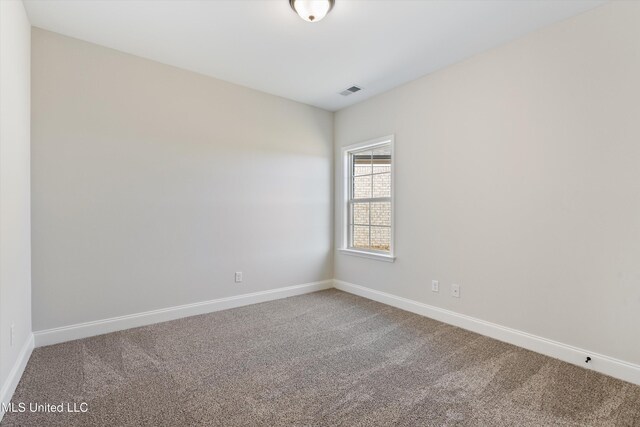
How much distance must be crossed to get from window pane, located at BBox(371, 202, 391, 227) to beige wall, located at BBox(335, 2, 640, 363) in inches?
12.3

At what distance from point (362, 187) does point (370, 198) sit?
0.81ft

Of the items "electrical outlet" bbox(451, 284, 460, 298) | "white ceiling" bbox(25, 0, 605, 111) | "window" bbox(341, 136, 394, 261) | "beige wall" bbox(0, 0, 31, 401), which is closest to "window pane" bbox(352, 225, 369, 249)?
"window" bbox(341, 136, 394, 261)

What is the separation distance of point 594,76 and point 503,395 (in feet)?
7.59

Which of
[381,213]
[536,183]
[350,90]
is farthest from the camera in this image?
[381,213]

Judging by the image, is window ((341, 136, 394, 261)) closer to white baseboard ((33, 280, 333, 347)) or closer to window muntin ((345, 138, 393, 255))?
window muntin ((345, 138, 393, 255))

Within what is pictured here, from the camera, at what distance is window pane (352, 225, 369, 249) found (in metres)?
4.26

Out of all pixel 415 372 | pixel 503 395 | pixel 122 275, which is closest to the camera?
pixel 503 395

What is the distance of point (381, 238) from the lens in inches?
158

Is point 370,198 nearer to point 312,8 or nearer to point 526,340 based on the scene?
point 526,340

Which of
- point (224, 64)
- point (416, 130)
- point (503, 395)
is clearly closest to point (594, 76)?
point (416, 130)

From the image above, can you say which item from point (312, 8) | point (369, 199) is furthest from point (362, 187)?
point (312, 8)

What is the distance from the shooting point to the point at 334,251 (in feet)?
15.1

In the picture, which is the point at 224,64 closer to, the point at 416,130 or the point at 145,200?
the point at 145,200

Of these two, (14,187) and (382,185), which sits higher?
(382,185)
